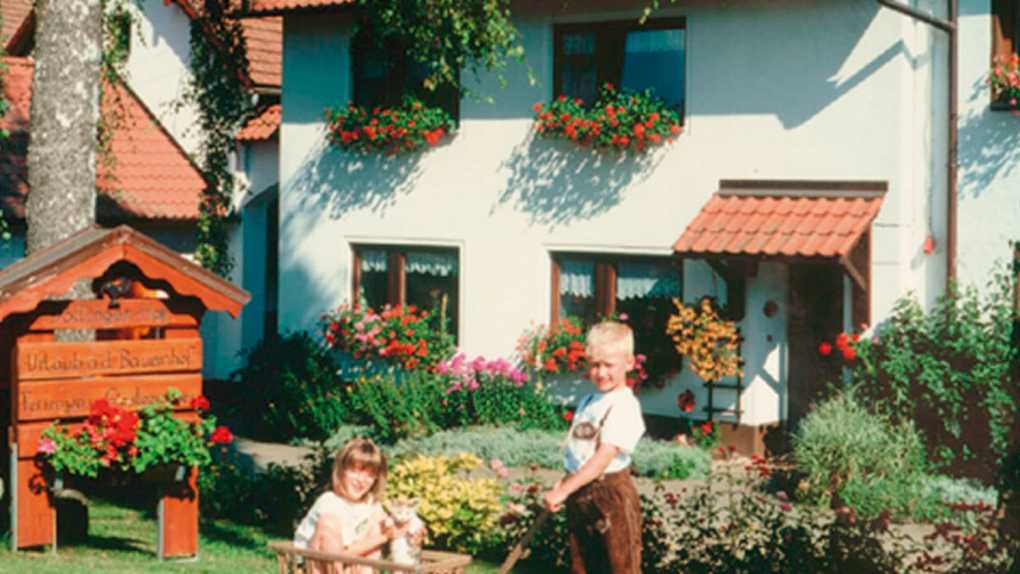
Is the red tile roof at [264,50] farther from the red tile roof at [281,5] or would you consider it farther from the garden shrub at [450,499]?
the garden shrub at [450,499]

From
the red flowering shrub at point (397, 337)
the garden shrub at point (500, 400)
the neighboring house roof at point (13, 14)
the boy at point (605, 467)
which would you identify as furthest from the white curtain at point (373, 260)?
the boy at point (605, 467)

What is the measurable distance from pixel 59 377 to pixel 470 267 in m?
8.90

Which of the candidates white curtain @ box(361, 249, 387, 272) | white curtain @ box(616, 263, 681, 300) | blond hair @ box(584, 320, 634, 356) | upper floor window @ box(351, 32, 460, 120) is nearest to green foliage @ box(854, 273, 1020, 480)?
white curtain @ box(616, 263, 681, 300)

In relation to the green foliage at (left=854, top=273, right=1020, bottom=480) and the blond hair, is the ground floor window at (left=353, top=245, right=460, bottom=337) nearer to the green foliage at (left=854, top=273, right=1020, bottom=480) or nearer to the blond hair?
the green foliage at (left=854, top=273, right=1020, bottom=480)

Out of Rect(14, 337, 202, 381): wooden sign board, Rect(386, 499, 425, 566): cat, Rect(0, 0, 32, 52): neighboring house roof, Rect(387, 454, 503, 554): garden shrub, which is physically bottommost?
Rect(387, 454, 503, 554): garden shrub

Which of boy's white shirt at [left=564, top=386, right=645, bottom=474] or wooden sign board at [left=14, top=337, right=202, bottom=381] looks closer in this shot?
boy's white shirt at [left=564, top=386, right=645, bottom=474]

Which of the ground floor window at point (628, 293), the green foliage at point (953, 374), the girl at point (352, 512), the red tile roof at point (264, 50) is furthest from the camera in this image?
the red tile roof at point (264, 50)

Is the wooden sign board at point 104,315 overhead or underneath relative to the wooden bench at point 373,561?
overhead

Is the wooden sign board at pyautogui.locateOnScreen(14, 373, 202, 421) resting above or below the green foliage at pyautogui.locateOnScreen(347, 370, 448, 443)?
above

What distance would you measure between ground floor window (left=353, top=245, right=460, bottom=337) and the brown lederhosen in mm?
10912

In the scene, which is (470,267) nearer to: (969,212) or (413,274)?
(413,274)

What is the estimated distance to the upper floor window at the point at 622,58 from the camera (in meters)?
16.5

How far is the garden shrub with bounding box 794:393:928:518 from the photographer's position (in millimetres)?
12156

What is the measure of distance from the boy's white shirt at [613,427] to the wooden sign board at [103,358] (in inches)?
144
